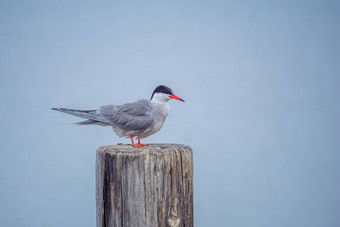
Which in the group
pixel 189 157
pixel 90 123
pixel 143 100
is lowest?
pixel 189 157

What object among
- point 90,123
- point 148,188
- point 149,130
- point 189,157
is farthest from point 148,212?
point 90,123

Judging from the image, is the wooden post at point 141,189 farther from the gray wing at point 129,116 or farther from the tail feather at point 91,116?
the gray wing at point 129,116

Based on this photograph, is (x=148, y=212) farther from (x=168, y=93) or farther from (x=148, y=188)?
(x=168, y=93)

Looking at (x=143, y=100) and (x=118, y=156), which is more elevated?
(x=143, y=100)

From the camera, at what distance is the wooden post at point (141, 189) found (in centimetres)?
224

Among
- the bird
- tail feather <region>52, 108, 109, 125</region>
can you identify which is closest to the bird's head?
the bird

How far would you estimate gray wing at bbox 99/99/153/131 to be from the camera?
341 cm

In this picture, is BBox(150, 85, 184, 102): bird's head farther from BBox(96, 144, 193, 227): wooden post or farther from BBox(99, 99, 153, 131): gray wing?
BBox(96, 144, 193, 227): wooden post

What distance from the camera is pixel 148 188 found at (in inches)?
88.7

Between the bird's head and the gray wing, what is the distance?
0.23m

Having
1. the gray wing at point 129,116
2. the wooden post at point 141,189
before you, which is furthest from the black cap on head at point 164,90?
the wooden post at point 141,189

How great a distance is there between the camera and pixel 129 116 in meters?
3.43

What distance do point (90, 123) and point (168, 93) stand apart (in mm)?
892

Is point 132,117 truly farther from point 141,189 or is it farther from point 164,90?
point 141,189
